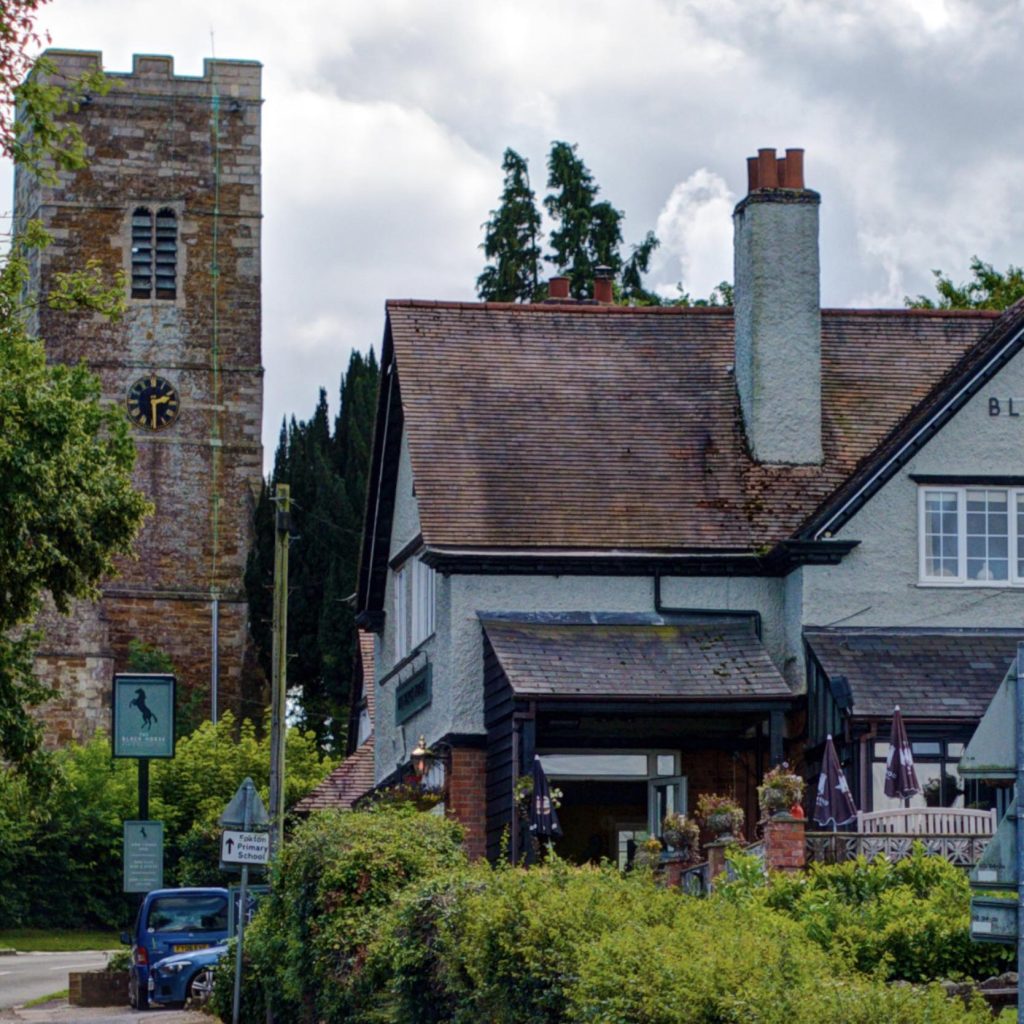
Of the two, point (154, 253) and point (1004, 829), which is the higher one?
point (154, 253)

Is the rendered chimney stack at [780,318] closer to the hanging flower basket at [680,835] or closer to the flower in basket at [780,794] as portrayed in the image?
the hanging flower basket at [680,835]

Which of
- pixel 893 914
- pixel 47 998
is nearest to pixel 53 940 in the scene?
pixel 47 998

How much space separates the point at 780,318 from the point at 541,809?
8.15 metres

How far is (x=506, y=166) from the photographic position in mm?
68062

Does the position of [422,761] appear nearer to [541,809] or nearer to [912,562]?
[541,809]

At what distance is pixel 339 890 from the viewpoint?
2102cm

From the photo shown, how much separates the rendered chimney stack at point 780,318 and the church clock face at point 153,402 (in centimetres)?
4739

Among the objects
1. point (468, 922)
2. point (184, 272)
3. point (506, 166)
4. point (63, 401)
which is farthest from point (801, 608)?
point (184, 272)

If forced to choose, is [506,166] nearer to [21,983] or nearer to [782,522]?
[21,983]

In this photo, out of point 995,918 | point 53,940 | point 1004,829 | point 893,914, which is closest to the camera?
point 1004,829

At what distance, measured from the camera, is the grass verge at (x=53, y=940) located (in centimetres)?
5547

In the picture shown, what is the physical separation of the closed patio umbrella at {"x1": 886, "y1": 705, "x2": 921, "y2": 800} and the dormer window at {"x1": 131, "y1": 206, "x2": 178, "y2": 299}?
55221 mm

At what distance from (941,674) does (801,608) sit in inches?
83.5

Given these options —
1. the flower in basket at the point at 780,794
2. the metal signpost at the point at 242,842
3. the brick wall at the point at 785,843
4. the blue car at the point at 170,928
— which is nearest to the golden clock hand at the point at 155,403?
the blue car at the point at 170,928
